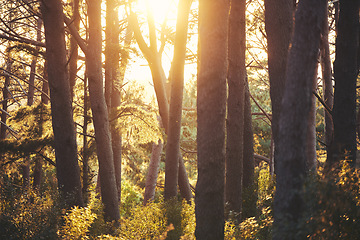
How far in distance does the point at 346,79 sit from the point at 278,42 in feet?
4.99

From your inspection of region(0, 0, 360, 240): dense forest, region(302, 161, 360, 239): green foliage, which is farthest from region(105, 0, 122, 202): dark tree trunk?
region(302, 161, 360, 239): green foliage

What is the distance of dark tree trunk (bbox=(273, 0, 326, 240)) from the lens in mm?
4398

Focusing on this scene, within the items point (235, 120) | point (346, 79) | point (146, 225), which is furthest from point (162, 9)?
point (146, 225)

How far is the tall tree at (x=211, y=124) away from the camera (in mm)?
5871

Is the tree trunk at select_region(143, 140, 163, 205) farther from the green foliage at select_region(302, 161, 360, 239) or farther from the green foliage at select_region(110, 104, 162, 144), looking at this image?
the green foliage at select_region(302, 161, 360, 239)

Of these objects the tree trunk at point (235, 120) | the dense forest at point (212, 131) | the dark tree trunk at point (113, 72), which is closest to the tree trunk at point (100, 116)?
the dense forest at point (212, 131)

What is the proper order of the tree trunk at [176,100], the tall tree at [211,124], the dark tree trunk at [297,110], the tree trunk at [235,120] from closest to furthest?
the dark tree trunk at [297,110], the tall tree at [211,124], the tree trunk at [235,120], the tree trunk at [176,100]

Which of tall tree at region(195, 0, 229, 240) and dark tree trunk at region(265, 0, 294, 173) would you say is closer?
tall tree at region(195, 0, 229, 240)

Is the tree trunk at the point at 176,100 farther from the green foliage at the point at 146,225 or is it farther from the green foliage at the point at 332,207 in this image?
the green foliage at the point at 332,207

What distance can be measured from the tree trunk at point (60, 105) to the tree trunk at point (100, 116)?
1093 mm

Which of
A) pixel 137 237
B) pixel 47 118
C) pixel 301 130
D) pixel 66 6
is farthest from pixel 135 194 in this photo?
pixel 301 130

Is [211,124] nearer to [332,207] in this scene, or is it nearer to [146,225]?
[332,207]

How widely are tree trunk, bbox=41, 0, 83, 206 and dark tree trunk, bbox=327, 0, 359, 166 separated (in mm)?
5730

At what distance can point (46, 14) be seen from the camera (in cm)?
930
